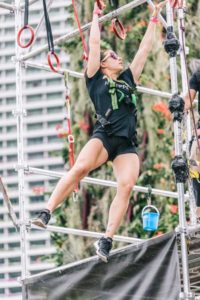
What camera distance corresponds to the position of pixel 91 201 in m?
14.8

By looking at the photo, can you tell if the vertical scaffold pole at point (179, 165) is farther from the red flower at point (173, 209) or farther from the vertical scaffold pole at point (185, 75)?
the red flower at point (173, 209)

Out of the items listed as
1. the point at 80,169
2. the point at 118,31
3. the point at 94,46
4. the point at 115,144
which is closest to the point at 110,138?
the point at 115,144

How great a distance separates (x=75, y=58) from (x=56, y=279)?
7.70m

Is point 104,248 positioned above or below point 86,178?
below

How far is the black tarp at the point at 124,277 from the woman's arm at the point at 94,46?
1.27 m

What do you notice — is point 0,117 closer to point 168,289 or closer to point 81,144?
point 81,144

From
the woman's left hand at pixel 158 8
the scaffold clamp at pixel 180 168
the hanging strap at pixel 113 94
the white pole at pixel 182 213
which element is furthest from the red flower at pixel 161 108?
the scaffold clamp at pixel 180 168

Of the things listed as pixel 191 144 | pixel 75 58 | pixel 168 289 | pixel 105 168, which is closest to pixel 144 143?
pixel 105 168

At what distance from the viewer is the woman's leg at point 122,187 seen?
7133mm

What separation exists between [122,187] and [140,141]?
25.0 ft

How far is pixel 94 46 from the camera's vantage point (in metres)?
7.14

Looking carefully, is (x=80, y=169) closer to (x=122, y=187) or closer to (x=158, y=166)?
(x=122, y=187)

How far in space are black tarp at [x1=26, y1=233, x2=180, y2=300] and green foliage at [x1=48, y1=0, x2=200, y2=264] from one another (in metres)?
6.15

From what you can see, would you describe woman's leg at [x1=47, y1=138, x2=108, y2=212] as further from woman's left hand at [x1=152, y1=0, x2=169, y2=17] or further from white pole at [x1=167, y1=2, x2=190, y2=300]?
woman's left hand at [x1=152, y1=0, x2=169, y2=17]
